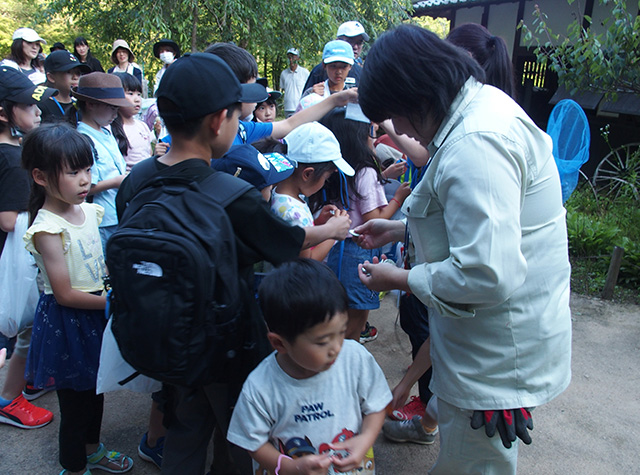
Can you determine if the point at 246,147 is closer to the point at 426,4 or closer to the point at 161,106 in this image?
the point at 161,106

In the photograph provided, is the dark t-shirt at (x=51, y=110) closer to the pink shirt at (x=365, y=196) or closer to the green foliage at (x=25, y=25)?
the pink shirt at (x=365, y=196)

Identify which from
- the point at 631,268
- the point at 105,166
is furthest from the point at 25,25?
the point at 631,268

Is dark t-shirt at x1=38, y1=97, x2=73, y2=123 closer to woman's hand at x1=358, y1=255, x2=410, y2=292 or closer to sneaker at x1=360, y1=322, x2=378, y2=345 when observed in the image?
sneaker at x1=360, y1=322, x2=378, y2=345

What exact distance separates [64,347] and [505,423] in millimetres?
1756

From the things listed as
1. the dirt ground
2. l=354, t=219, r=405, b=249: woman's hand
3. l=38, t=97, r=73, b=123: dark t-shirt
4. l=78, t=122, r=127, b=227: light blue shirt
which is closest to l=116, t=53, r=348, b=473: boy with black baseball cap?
l=354, t=219, r=405, b=249: woman's hand

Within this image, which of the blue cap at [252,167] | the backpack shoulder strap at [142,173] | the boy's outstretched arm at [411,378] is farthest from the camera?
the boy's outstretched arm at [411,378]

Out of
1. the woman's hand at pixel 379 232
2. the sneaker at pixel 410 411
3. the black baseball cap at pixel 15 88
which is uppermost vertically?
the black baseball cap at pixel 15 88

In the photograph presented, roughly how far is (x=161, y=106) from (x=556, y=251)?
1262mm

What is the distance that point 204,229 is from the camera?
1.36 metres

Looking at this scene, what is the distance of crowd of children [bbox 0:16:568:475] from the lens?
1496 millimetres

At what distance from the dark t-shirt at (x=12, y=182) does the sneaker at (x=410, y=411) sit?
7.10ft

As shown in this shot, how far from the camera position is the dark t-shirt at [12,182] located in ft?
7.89

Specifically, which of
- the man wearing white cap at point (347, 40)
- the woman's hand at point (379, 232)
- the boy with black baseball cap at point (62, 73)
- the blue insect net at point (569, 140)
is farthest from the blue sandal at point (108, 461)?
the man wearing white cap at point (347, 40)

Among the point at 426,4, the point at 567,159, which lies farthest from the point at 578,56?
the point at 426,4
